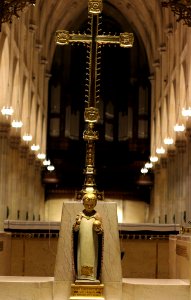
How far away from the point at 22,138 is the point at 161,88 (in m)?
9.52

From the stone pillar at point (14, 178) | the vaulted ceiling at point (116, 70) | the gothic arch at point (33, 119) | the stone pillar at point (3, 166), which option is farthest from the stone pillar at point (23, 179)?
the stone pillar at point (3, 166)

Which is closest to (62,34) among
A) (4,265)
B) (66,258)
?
(66,258)

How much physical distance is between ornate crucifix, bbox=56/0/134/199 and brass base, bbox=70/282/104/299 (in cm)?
105

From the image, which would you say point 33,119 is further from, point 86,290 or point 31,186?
point 86,290

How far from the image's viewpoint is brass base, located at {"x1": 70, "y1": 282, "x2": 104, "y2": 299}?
7.56m

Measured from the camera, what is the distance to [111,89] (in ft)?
127

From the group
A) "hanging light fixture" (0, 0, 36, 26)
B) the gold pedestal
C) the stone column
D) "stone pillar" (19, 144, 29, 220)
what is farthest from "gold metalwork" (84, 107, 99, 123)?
the stone column

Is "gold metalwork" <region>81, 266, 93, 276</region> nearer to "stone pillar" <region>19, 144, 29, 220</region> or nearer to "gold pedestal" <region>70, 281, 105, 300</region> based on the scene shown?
"gold pedestal" <region>70, 281, 105, 300</region>

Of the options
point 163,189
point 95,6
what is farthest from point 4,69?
point 95,6

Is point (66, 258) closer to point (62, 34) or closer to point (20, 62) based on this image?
point (62, 34)

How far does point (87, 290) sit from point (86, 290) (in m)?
0.01

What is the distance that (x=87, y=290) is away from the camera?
7.56m

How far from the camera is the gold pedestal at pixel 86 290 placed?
756cm

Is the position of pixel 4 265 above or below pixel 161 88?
below
